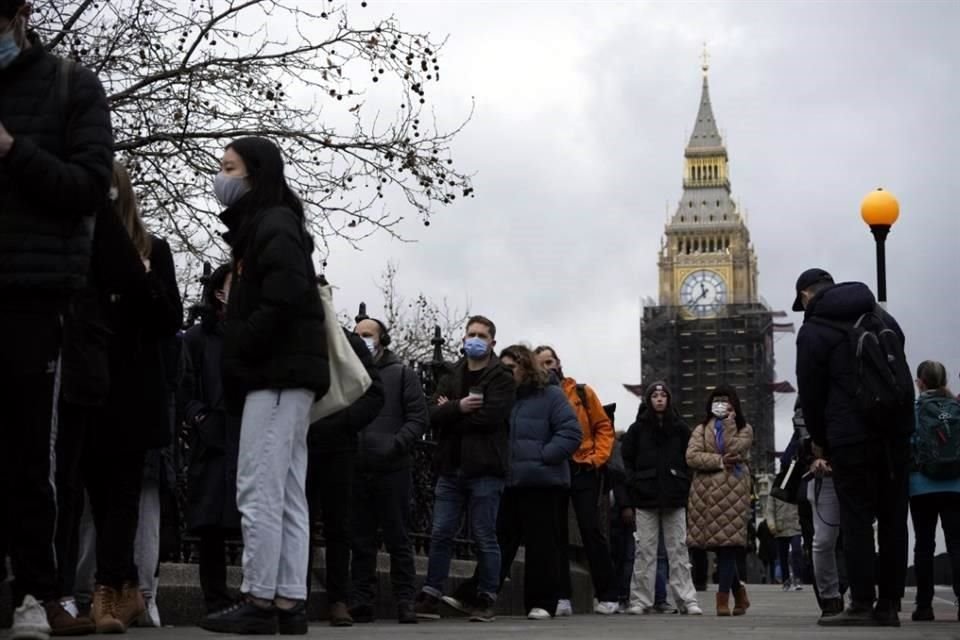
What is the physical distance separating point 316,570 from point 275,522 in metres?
3.95

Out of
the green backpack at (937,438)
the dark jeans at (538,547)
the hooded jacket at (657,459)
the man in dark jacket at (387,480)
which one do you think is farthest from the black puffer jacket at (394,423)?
the hooded jacket at (657,459)

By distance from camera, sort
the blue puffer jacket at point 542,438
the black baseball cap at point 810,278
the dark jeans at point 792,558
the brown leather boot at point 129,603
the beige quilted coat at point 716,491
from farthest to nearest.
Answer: the dark jeans at point 792,558
the beige quilted coat at point 716,491
the blue puffer jacket at point 542,438
the black baseball cap at point 810,278
the brown leather boot at point 129,603

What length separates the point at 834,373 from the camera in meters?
10.2

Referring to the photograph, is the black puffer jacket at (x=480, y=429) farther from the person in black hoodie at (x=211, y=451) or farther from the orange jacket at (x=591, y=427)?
the person in black hoodie at (x=211, y=451)

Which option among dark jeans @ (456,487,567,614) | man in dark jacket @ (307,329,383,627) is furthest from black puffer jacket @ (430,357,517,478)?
man in dark jacket @ (307,329,383,627)

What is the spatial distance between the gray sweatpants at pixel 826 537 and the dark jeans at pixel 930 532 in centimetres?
A: 97

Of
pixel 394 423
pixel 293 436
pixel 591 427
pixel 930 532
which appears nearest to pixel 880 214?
pixel 591 427

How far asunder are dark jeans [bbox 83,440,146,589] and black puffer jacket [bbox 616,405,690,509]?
7.31 metres

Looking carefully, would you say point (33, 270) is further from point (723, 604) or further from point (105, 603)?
point (723, 604)

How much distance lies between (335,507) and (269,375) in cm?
268

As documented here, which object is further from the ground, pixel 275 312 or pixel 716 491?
pixel 275 312

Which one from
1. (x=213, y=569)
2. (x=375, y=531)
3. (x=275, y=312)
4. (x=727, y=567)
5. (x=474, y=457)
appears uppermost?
(x=275, y=312)

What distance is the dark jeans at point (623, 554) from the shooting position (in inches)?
681

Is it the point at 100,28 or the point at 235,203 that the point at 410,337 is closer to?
the point at 100,28
